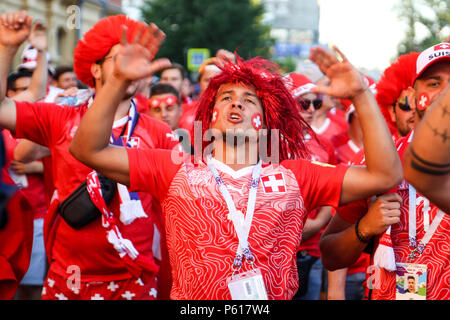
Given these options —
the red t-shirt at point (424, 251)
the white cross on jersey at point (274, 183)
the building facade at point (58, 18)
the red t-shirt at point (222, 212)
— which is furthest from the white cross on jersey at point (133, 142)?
the building facade at point (58, 18)

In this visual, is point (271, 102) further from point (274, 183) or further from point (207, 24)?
point (207, 24)

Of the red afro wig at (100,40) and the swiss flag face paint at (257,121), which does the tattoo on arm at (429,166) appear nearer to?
the swiss flag face paint at (257,121)

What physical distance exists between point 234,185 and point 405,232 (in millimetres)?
920

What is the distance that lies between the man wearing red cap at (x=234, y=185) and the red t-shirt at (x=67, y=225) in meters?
1.15

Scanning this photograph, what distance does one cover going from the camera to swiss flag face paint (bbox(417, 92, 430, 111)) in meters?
3.26

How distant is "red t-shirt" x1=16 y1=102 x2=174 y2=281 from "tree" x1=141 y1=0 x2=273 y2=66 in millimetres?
31839

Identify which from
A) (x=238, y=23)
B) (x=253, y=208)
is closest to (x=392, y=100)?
(x=253, y=208)

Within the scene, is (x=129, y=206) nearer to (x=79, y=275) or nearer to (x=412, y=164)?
(x=79, y=275)

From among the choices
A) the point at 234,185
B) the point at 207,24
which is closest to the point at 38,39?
the point at 234,185

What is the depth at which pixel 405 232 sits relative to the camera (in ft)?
10.4

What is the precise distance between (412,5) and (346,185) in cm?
4394

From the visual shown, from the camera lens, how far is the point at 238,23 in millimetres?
36875

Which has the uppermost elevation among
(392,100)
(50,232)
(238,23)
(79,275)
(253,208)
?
(238,23)

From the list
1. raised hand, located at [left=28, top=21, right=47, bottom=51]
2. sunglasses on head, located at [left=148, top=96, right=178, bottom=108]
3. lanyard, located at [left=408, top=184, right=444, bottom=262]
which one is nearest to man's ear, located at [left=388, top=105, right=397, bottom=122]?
lanyard, located at [left=408, top=184, right=444, bottom=262]
